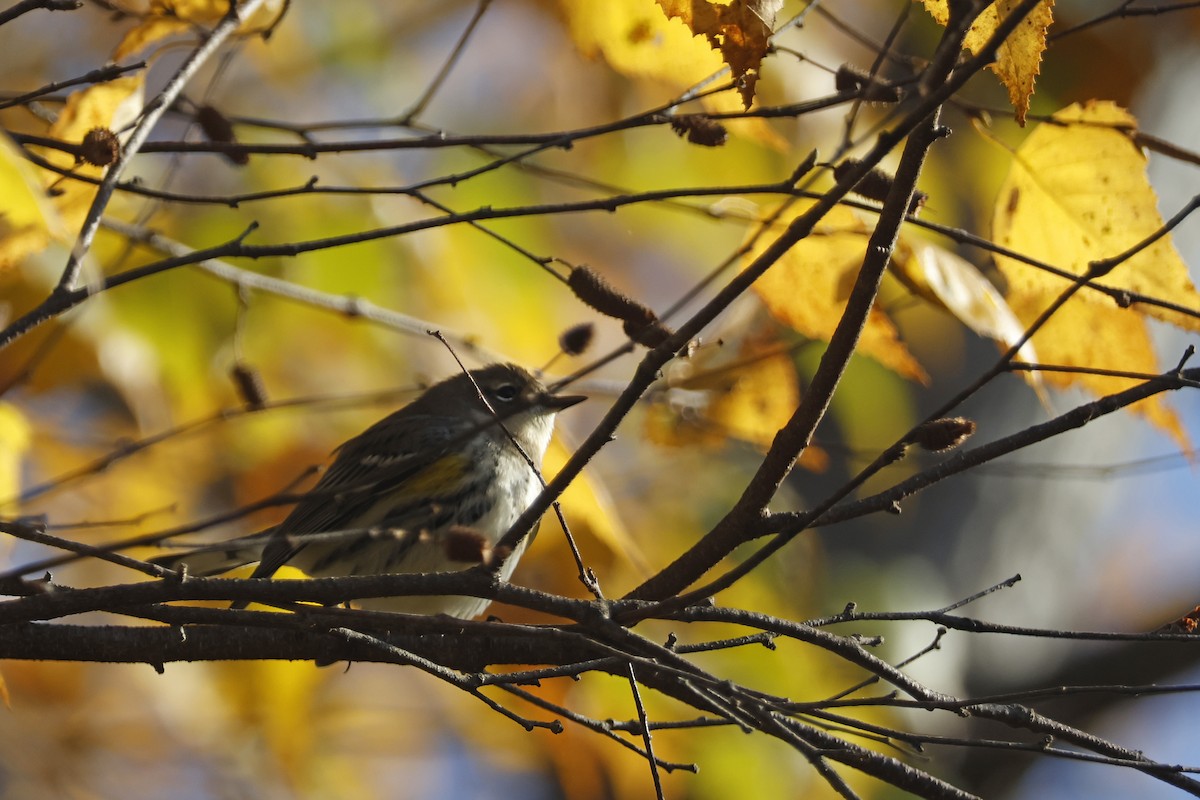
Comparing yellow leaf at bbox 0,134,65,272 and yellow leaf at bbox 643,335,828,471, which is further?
yellow leaf at bbox 643,335,828,471

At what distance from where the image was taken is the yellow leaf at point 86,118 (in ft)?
8.12

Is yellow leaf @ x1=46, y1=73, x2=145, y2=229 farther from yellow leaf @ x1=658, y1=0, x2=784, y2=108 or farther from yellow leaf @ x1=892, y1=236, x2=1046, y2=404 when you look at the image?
yellow leaf @ x1=892, y1=236, x2=1046, y2=404

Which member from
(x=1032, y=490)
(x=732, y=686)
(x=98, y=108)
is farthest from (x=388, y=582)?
(x=1032, y=490)

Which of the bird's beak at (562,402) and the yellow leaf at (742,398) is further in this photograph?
the yellow leaf at (742,398)

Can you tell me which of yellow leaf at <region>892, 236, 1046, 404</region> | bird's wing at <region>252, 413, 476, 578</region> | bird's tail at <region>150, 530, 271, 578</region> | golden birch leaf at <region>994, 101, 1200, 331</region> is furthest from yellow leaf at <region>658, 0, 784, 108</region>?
bird's tail at <region>150, 530, 271, 578</region>

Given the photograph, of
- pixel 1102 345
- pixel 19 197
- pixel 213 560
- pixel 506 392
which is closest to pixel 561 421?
pixel 506 392

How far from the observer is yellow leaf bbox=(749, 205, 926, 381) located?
272 cm

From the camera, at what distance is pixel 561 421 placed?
4.99m

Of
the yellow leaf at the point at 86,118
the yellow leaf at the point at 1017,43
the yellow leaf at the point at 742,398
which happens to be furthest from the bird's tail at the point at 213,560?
the yellow leaf at the point at 1017,43

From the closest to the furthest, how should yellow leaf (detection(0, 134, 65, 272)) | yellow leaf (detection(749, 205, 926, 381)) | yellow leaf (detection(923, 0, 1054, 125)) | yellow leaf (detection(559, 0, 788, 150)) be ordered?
yellow leaf (detection(0, 134, 65, 272)), yellow leaf (detection(923, 0, 1054, 125)), yellow leaf (detection(559, 0, 788, 150)), yellow leaf (detection(749, 205, 926, 381))

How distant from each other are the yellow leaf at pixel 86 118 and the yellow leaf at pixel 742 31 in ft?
4.03

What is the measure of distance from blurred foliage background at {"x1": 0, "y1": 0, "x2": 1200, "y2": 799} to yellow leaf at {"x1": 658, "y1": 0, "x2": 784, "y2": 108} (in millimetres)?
1485

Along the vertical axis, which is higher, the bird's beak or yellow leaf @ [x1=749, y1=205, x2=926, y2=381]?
the bird's beak

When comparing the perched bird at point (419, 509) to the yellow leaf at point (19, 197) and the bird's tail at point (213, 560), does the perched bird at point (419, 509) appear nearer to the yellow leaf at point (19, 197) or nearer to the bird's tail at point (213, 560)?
the bird's tail at point (213, 560)
